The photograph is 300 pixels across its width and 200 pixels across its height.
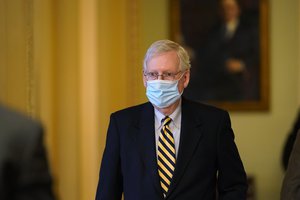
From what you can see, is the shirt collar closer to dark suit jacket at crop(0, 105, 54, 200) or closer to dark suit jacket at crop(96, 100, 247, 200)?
dark suit jacket at crop(96, 100, 247, 200)

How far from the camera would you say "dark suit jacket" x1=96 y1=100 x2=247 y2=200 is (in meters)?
2.32

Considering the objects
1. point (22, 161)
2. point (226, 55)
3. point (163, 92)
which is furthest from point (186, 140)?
point (226, 55)

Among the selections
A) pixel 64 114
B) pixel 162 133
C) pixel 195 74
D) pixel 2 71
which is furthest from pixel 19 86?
pixel 195 74

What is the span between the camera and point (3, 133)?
3.57 ft

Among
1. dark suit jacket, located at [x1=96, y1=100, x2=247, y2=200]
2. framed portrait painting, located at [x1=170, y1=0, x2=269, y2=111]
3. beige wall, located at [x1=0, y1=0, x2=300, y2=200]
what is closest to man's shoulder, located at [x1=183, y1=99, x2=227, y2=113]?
dark suit jacket, located at [x1=96, y1=100, x2=247, y2=200]

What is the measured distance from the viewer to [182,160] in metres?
2.33

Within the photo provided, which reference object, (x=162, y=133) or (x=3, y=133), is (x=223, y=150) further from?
(x=3, y=133)

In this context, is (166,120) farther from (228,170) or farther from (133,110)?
(228,170)

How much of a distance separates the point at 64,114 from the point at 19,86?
334 mm

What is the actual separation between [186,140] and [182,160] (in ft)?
0.28

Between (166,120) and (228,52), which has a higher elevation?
(228,52)

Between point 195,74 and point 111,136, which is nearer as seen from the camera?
point 111,136

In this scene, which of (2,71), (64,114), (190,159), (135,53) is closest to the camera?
(190,159)

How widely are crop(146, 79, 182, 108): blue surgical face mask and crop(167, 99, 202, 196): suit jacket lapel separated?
0.28 ft
